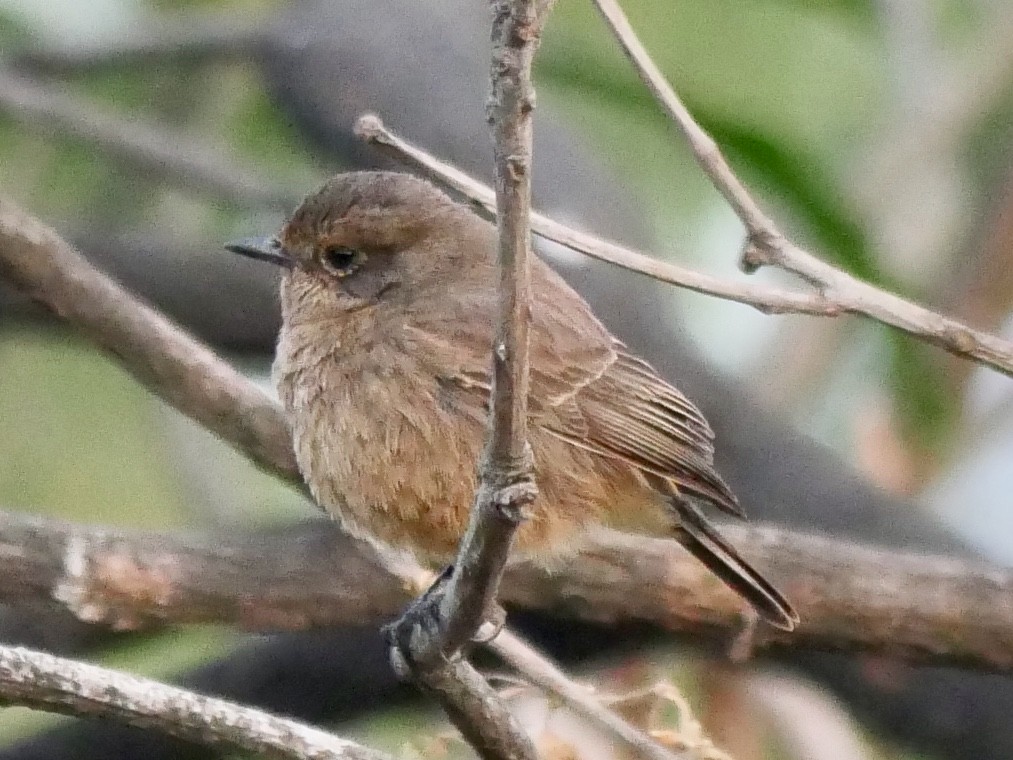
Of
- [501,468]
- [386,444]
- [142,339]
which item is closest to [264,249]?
[142,339]

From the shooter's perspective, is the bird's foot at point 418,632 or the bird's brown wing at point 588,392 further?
the bird's brown wing at point 588,392

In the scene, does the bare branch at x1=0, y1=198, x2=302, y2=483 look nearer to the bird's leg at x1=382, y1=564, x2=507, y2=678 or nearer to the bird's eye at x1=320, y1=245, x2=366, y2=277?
the bird's eye at x1=320, y1=245, x2=366, y2=277

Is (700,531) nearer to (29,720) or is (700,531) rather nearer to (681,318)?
(681,318)

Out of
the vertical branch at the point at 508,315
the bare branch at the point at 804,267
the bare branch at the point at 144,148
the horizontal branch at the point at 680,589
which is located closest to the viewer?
the vertical branch at the point at 508,315

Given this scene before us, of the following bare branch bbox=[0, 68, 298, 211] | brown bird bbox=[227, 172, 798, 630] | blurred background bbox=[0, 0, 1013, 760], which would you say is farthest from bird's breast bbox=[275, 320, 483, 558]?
bare branch bbox=[0, 68, 298, 211]

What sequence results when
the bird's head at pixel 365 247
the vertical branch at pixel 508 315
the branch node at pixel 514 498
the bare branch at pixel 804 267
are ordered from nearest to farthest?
1. the vertical branch at pixel 508 315
2. the branch node at pixel 514 498
3. the bare branch at pixel 804 267
4. the bird's head at pixel 365 247

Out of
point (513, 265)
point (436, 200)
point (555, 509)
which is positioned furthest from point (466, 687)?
point (436, 200)

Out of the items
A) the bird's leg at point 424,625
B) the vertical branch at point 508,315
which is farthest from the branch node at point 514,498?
the bird's leg at point 424,625

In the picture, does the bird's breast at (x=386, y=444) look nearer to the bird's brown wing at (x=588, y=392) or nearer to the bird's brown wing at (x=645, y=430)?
the bird's brown wing at (x=588, y=392)
